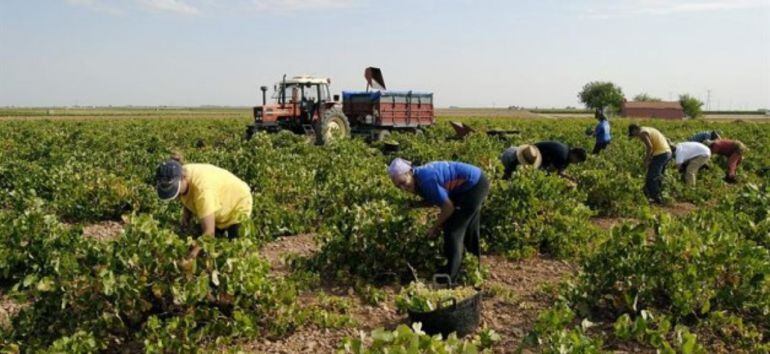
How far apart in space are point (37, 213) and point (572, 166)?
805 centimetres

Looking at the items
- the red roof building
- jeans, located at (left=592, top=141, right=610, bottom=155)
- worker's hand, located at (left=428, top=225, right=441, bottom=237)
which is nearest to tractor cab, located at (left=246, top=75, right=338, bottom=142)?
jeans, located at (left=592, top=141, right=610, bottom=155)

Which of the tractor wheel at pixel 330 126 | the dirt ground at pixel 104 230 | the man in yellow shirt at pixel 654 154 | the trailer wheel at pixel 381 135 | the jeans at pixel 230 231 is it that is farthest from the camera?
the trailer wheel at pixel 381 135

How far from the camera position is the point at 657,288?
191 inches

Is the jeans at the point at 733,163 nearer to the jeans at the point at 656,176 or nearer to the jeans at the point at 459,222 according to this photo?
the jeans at the point at 656,176

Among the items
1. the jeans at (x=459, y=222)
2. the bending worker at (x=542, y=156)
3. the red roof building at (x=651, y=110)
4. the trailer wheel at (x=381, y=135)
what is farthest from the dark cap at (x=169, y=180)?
the red roof building at (x=651, y=110)

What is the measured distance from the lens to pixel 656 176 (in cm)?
998

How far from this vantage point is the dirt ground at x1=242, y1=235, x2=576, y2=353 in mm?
4652

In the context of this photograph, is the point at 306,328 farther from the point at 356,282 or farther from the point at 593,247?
the point at 593,247

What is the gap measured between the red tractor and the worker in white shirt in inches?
334

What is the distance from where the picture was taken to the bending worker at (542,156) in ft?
27.1

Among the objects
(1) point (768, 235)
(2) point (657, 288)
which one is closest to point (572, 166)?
(1) point (768, 235)

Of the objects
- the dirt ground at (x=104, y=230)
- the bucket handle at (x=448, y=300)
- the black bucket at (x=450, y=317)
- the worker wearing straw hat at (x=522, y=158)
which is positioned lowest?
the dirt ground at (x=104, y=230)

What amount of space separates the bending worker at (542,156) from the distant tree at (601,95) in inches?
3435

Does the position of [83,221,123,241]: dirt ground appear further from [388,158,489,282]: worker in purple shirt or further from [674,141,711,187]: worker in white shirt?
[674,141,711,187]: worker in white shirt
